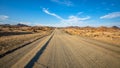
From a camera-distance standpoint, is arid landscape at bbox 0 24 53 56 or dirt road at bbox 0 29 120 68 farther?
arid landscape at bbox 0 24 53 56

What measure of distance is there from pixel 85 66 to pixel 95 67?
0.47 metres

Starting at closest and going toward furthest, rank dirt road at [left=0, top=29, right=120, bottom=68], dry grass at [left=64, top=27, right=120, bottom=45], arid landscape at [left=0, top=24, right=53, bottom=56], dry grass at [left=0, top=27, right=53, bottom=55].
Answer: dirt road at [left=0, top=29, right=120, bottom=68] < arid landscape at [left=0, top=24, right=53, bottom=56] < dry grass at [left=0, top=27, right=53, bottom=55] < dry grass at [left=64, top=27, right=120, bottom=45]

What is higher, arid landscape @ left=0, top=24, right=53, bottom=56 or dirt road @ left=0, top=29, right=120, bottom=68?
dirt road @ left=0, top=29, right=120, bottom=68

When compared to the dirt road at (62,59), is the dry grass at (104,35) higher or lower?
lower

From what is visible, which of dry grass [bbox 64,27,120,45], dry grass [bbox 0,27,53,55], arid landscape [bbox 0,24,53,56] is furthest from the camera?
dry grass [bbox 64,27,120,45]

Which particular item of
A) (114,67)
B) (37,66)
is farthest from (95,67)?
(37,66)

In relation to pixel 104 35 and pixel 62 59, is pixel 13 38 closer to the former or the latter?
pixel 62 59

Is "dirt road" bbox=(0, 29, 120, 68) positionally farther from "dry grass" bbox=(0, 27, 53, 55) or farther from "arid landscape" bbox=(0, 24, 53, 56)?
"dry grass" bbox=(0, 27, 53, 55)

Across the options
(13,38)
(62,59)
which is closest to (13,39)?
(13,38)

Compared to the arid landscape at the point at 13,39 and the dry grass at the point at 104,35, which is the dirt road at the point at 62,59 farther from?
the dry grass at the point at 104,35

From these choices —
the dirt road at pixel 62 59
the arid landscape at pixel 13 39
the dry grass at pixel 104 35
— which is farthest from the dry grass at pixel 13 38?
the dry grass at pixel 104 35

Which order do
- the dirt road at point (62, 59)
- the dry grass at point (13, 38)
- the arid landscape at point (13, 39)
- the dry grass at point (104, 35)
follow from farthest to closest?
the dry grass at point (104, 35) < the dry grass at point (13, 38) < the arid landscape at point (13, 39) < the dirt road at point (62, 59)

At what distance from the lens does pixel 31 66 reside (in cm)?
559

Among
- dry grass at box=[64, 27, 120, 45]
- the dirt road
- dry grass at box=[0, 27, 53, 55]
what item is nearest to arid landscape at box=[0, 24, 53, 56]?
dry grass at box=[0, 27, 53, 55]
